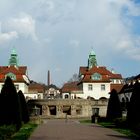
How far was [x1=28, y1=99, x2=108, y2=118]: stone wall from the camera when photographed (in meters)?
87.6

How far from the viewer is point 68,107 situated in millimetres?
89000

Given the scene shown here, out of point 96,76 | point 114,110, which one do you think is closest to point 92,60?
point 96,76

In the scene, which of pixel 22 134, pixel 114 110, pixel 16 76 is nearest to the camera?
pixel 22 134

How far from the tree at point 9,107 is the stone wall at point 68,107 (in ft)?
160

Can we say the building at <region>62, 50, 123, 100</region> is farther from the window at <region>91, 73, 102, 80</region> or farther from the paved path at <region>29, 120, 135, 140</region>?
the paved path at <region>29, 120, 135, 140</region>

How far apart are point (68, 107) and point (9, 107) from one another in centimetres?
5181

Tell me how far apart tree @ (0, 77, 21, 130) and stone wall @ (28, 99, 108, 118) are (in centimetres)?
4870

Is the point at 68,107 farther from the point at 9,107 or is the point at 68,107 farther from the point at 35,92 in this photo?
the point at 9,107

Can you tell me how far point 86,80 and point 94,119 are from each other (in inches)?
1950

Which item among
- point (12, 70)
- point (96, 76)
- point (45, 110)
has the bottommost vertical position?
point (45, 110)

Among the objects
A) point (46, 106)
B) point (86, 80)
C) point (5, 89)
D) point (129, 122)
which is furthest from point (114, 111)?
point (86, 80)

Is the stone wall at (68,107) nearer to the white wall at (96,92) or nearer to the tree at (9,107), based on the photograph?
the white wall at (96,92)

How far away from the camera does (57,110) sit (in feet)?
291

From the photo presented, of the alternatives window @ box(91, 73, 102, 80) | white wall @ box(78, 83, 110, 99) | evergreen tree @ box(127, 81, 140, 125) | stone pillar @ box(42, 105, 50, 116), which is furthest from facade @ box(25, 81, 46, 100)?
evergreen tree @ box(127, 81, 140, 125)
